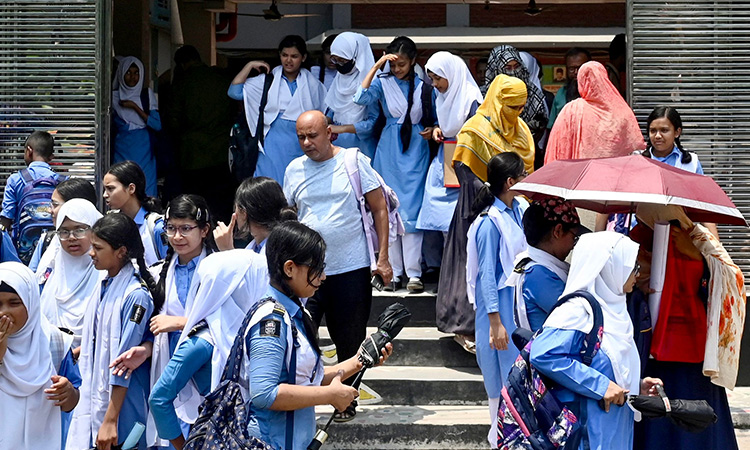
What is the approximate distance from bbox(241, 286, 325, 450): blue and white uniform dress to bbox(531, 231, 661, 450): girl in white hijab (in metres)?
0.91

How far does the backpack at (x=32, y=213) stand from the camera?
7.45 meters

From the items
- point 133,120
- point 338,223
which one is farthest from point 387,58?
point 133,120

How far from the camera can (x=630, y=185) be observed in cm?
Answer: 507

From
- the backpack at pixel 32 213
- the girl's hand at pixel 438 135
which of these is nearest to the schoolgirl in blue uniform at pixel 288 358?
the backpack at pixel 32 213

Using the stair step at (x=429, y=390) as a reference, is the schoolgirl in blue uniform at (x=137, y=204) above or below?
above

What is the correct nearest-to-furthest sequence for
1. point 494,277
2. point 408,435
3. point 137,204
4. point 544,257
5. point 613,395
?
point 613,395 < point 544,257 < point 494,277 < point 137,204 < point 408,435

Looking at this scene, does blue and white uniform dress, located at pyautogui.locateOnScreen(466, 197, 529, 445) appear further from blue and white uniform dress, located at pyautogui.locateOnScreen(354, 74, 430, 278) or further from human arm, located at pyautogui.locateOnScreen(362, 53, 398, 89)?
human arm, located at pyautogui.locateOnScreen(362, 53, 398, 89)

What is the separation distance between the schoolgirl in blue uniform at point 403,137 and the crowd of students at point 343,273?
17 mm

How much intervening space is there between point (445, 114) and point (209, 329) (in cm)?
367

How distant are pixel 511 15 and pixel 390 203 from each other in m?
11.5

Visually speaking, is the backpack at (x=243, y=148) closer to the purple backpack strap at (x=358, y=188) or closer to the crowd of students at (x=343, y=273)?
the crowd of students at (x=343, y=273)

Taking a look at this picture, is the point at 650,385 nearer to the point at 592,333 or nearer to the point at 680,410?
the point at 680,410

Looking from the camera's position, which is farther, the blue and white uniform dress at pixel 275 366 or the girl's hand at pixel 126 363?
the girl's hand at pixel 126 363

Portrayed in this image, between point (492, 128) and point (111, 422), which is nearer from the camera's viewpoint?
point (111, 422)
